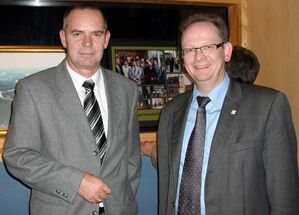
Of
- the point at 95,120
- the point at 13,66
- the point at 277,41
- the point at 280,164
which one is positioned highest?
the point at 277,41

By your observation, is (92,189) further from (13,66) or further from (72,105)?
(13,66)

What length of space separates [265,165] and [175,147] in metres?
0.41

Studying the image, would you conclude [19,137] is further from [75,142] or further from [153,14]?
[153,14]

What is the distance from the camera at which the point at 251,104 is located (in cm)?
146

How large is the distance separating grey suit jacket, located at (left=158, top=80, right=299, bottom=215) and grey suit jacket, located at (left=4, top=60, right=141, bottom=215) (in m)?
0.47

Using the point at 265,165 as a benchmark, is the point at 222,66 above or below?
above

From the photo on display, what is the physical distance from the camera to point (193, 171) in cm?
148

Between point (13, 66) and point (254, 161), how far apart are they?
5.03 ft

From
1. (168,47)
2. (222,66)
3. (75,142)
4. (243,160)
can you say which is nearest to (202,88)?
(222,66)

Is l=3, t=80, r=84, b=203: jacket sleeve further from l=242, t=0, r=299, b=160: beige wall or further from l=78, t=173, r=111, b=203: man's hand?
l=242, t=0, r=299, b=160: beige wall

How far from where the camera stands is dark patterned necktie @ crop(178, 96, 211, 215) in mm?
1470

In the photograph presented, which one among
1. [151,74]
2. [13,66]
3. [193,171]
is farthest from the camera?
[151,74]

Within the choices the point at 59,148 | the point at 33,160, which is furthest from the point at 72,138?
the point at 33,160

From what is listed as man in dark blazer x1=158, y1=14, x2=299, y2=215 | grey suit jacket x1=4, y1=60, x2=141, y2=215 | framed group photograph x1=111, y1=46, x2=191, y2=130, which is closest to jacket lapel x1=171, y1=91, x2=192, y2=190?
man in dark blazer x1=158, y1=14, x2=299, y2=215
